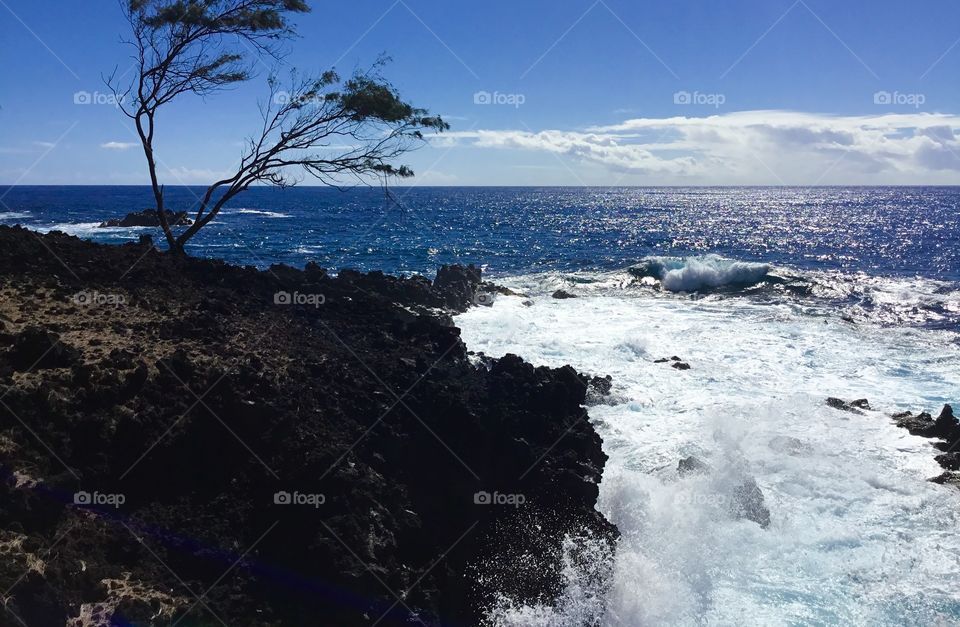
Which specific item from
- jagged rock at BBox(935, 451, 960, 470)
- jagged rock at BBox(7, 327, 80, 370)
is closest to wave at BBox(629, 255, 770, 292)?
jagged rock at BBox(935, 451, 960, 470)

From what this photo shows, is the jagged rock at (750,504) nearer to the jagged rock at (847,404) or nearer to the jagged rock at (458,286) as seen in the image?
the jagged rock at (847,404)

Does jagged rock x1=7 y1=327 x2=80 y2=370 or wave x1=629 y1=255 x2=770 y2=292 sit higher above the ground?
jagged rock x1=7 y1=327 x2=80 y2=370

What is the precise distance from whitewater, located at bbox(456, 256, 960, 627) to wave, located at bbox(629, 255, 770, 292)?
939 centimetres

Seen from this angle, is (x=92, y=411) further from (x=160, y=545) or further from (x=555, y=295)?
(x=555, y=295)

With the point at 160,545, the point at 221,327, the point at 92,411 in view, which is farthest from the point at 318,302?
the point at 160,545

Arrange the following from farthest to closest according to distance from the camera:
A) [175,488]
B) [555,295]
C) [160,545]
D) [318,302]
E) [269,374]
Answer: [555,295] < [318,302] < [269,374] < [175,488] < [160,545]

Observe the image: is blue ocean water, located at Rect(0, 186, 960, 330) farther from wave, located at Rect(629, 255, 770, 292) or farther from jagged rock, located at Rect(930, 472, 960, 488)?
jagged rock, located at Rect(930, 472, 960, 488)

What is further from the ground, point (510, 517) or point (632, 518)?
point (510, 517)

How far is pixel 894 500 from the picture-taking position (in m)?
12.2

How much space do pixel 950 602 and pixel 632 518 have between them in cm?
464

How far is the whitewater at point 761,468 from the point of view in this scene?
30.3ft

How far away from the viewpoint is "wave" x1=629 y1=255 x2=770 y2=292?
123 ft

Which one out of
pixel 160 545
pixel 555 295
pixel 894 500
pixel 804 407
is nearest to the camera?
pixel 160 545

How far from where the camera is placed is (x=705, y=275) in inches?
1499
